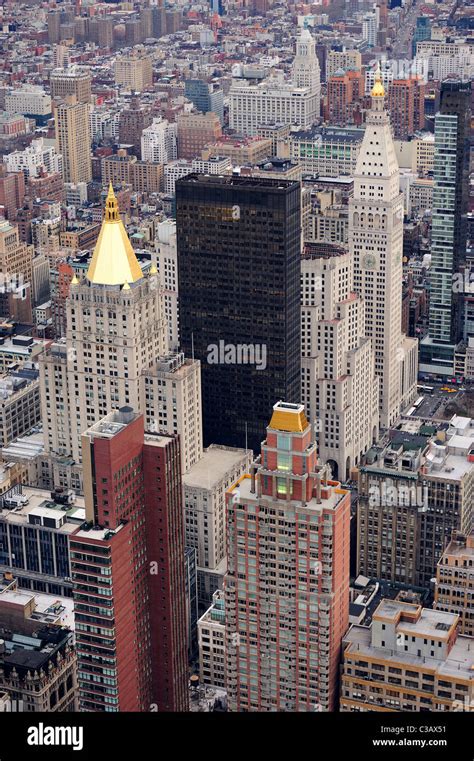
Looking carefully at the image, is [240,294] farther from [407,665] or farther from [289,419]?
[407,665]

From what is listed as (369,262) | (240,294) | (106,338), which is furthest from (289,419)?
(369,262)

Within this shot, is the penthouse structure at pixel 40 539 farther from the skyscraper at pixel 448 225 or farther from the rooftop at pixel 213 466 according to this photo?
the skyscraper at pixel 448 225

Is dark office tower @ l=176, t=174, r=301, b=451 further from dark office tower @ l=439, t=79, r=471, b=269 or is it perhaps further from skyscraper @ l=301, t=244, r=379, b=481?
dark office tower @ l=439, t=79, r=471, b=269

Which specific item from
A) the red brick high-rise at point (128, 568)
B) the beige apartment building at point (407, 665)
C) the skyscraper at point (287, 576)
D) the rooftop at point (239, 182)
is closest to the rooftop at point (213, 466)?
the rooftop at point (239, 182)

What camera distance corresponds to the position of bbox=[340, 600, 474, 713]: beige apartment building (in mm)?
89625

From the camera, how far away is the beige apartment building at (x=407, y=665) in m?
89.6

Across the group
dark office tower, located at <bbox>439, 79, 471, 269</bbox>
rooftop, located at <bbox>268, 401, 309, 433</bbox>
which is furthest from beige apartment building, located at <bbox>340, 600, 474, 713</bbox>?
dark office tower, located at <bbox>439, 79, 471, 269</bbox>

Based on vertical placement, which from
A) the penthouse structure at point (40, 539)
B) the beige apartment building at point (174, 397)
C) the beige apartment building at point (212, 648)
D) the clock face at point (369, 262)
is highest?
the clock face at point (369, 262)

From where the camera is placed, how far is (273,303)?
454 feet

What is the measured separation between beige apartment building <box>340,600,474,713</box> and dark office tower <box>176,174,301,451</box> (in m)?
50.0

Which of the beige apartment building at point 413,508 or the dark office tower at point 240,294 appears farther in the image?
the dark office tower at point 240,294

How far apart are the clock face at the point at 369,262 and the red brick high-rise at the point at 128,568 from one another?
245ft

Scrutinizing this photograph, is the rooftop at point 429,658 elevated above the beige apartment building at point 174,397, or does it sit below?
below
